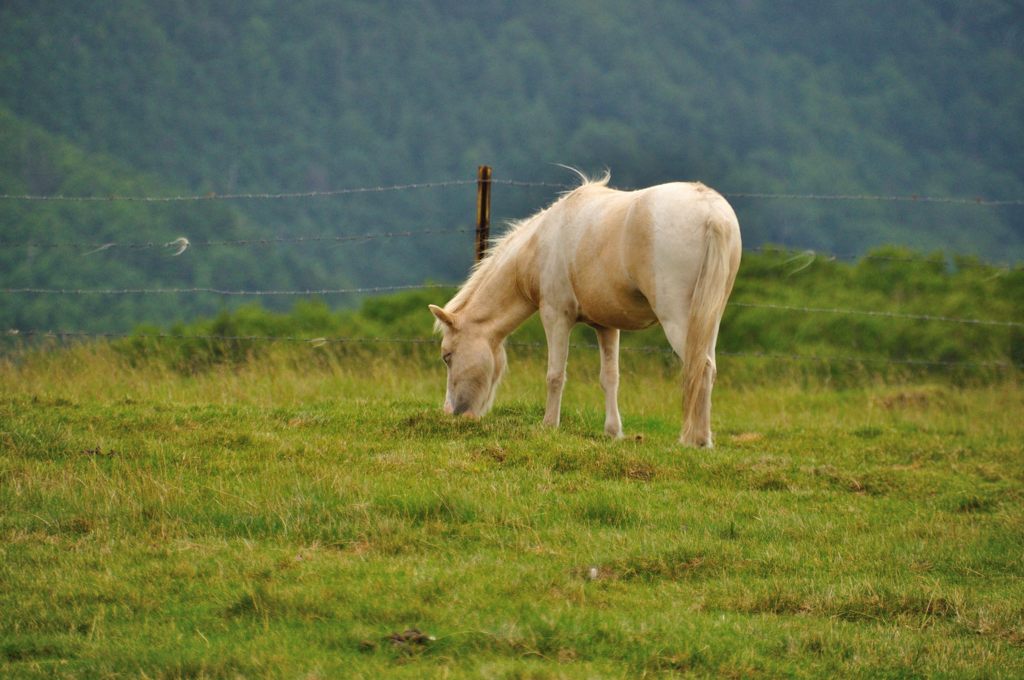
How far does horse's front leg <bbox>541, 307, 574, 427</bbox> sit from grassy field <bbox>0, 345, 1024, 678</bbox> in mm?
215

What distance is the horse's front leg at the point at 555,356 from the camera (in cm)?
905

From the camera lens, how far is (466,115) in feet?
426

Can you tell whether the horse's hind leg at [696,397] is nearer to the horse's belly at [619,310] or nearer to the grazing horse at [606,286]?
the grazing horse at [606,286]

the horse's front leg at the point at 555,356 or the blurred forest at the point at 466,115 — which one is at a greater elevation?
the blurred forest at the point at 466,115

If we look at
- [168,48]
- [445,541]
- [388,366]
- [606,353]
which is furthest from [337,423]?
[168,48]

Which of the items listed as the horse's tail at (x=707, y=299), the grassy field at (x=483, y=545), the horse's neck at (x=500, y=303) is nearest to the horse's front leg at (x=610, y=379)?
the grassy field at (x=483, y=545)

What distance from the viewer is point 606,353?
9.32 metres

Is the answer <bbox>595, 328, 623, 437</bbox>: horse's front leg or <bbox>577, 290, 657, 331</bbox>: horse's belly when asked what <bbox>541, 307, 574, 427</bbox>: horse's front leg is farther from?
<bbox>595, 328, 623, 437</bbox>: horse's front leg

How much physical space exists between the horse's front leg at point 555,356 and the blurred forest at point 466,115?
53.4m

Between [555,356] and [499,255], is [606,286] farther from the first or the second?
[499,255]

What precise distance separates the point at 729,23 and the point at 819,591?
506ft

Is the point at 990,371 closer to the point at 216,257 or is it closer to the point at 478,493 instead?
the point at 478,493

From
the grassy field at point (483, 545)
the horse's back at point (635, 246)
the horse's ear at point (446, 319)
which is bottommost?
the grassy field at point (483, 545)

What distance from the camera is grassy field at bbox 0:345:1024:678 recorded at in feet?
15.1
